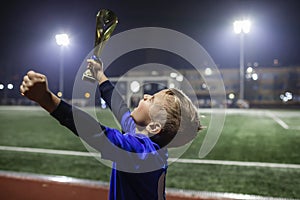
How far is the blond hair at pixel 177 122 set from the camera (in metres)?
1.66

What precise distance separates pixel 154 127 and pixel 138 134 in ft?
0.41

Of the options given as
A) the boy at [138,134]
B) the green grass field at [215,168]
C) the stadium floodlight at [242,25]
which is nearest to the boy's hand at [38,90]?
the boy at [138,134]

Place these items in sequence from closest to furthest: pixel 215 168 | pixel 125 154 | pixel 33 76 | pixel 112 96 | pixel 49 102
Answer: pixel 33 76
pixel 49 102
pixel 125 154
pixel 112 96
pixel 215 168

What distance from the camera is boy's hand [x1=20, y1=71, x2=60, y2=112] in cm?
114

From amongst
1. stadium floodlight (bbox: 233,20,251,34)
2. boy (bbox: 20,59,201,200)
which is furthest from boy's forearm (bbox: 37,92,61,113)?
stadium floodlight (bbox: 233,20,251,34)

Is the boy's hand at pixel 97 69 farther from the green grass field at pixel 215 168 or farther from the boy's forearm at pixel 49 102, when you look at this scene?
the green grass field at pixel 215 168

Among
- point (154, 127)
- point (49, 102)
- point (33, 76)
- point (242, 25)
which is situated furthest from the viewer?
point (242, 25)

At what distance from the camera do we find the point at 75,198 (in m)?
4.61

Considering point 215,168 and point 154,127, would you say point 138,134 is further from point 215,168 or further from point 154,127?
point 215,168

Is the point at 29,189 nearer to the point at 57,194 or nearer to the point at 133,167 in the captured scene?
the point at 57,194

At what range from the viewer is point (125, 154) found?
1.41m

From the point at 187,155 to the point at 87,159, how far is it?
2.87 m

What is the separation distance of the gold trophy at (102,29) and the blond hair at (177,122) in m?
0.61

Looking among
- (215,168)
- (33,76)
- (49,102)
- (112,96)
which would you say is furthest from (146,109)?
(215,168)
